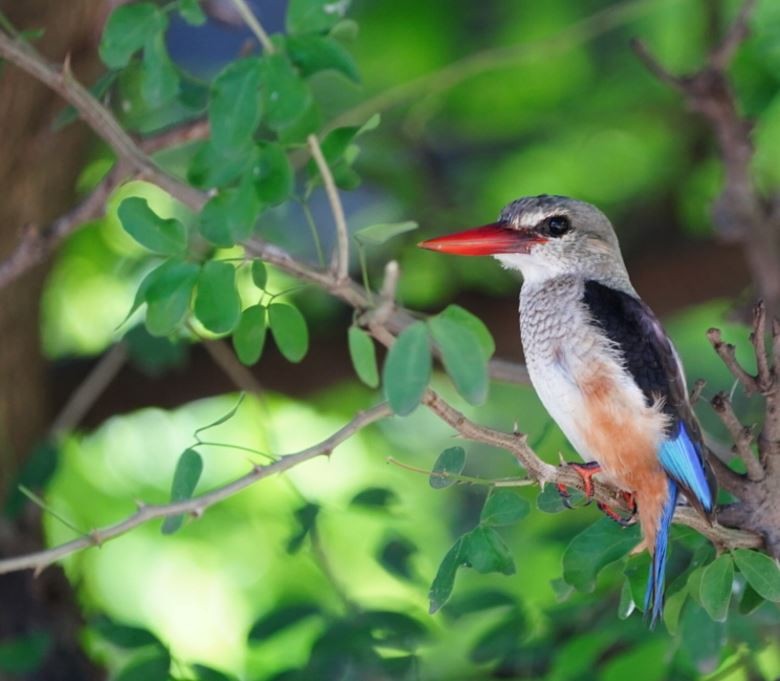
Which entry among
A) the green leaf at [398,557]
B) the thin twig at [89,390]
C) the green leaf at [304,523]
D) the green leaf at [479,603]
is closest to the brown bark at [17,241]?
the thin twig at [89,390]

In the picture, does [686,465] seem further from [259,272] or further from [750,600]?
[259,272]

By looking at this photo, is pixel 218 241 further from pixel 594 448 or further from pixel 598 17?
pixel 598 17

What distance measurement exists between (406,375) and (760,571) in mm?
810

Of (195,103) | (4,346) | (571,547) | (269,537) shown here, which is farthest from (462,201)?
(571,547)

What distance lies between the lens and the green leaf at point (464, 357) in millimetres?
1940

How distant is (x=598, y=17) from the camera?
4.10m

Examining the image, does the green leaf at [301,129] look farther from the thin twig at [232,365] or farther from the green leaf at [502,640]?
the thin twig at [232,365]

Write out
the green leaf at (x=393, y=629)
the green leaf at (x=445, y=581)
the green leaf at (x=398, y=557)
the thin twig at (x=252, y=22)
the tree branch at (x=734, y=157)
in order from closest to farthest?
the thin twig at (x=252, y=22)
the green leaf at (x=445, y=581)
the green leaf at (x=393, y=629)
the green leaf at (x=398, y=557)
the tree branch at (x=734, y=157)

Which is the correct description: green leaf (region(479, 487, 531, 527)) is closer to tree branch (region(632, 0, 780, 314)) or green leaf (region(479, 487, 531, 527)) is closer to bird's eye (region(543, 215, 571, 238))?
bird's eye (region(543, 215, 571, 238))

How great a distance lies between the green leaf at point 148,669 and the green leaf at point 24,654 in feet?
1.53

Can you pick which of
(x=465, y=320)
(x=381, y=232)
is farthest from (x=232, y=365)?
(x=465, y=320)

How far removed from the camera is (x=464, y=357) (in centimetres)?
194

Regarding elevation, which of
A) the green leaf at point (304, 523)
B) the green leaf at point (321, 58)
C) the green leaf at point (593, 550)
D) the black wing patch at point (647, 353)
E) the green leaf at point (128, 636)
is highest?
the green leaf at point (321, 58)

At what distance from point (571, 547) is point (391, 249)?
228 centimetres
